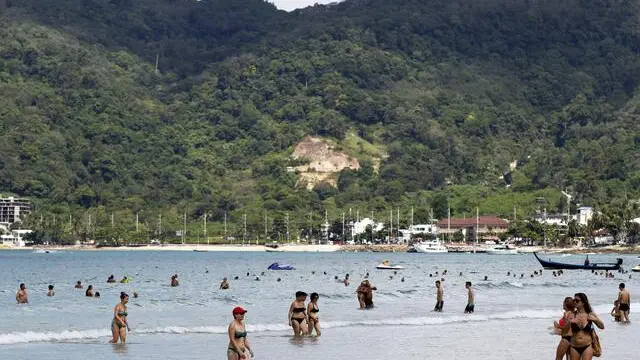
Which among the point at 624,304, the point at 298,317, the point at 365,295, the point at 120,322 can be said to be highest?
the point at 365,295

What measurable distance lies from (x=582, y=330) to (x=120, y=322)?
1995 cm

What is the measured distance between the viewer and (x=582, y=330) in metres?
36.6

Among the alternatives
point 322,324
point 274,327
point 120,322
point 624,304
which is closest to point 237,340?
point 120,322

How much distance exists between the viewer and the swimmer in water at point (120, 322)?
5003 centimetres

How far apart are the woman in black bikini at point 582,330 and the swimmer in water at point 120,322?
1941cm

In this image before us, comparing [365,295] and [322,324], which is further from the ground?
[365,295]

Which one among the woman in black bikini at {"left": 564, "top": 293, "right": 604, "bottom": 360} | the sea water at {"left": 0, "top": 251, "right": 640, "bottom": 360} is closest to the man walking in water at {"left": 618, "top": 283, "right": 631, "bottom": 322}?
the sea water at {"left": 0, "top": 251, "right": 640, "bottom": 360}

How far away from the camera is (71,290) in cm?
9981

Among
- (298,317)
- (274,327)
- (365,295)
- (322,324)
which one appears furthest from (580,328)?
(365,295)

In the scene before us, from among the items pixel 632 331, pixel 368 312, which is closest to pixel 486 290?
pixel 368 312

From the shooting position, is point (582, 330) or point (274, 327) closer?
point (582, 330)

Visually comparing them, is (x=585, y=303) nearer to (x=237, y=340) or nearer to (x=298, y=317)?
(x=237, y=340)

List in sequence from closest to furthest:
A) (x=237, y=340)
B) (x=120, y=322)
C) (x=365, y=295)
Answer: (x=237, y=340) < (x=120, y=322) < (x=365, y=295)

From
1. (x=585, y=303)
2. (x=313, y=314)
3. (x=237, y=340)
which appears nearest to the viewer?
(x=585, y=303)
